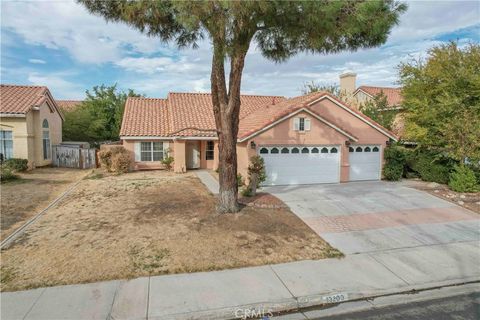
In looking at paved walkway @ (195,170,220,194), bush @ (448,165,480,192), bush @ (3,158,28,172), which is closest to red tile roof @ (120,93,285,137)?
paved walkway @ (195,170,220,194)

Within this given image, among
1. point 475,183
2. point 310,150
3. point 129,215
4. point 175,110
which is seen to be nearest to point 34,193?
point 129,215

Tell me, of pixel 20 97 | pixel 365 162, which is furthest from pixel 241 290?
pixel 20 97

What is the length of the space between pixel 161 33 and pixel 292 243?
25.0 ft

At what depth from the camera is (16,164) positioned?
59.8ft

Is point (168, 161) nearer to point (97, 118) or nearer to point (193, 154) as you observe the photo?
point (193, 154)

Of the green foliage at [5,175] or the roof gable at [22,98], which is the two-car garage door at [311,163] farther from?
the roof gable at [22,98]

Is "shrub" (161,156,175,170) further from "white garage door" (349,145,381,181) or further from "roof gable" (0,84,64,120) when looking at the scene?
"white garage door" (349,145,381,181)

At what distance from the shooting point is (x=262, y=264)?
7164 millimetres

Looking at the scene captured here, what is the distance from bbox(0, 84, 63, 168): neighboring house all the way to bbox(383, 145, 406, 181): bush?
21665mm

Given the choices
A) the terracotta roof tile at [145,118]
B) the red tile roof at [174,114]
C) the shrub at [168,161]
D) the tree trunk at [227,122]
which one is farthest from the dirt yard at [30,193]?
the tree trunk at [227,122]

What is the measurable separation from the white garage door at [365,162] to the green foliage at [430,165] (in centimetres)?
195

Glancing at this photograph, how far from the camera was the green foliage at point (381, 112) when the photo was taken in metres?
20.5

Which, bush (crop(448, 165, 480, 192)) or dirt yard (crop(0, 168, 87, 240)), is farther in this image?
bush (crop(448, 165, 480, 192))

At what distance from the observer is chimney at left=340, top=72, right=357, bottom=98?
28.8m
